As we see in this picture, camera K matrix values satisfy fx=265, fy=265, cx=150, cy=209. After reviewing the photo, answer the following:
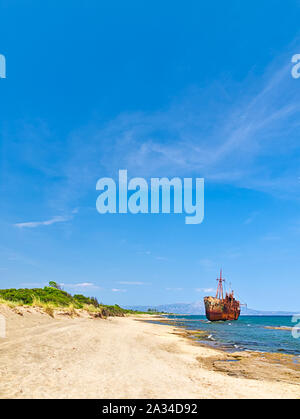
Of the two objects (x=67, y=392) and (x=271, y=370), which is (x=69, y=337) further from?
(x=271, y=370)

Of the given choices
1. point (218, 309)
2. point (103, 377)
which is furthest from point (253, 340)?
point (218, 309)

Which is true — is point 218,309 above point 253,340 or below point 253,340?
below

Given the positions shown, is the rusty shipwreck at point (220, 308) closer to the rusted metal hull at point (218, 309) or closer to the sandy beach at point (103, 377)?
the rusted metal hull at point (218, 309)

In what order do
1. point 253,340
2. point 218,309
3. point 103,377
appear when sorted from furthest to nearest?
point 218,309 < point 253,340 < point 103,377

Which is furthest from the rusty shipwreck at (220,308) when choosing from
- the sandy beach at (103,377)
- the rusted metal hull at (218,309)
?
the sandy beach at (103,377)

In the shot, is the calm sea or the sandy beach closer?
the sandy beach

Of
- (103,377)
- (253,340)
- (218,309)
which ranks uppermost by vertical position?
(103,377)

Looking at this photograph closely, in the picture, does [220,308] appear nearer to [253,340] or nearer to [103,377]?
[253,340]

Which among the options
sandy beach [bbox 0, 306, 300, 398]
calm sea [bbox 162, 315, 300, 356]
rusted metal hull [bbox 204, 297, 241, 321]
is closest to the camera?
sandy beach [bbox 0, 306, 300, 398]

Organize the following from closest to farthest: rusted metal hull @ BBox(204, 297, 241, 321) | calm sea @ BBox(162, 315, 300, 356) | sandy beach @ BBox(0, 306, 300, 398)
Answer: sandy beach @ BBox(0, 306, 300, 398) → calm sea @ BBox(162, 315, 300, 356) → rusted metal hull @ BBox(204, 297, 241, 321)

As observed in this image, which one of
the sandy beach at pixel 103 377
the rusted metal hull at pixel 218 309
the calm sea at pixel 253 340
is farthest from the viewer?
the rusted metal hull at pixel 218 309

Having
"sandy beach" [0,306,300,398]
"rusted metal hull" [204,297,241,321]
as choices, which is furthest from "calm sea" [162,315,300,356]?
"rusted metal hull" [204,297,241,321]

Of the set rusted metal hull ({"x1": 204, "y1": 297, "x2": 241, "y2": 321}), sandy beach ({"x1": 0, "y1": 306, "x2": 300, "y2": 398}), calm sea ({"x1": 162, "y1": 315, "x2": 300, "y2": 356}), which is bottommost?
rusted metal hull ({"x1": 204, "y1": 297, "x2": 241, "y2": 321})

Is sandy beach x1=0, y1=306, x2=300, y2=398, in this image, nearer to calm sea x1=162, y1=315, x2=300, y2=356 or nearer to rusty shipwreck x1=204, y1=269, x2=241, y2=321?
calm sea x1=162, y1=315, x2=300, y2=356
